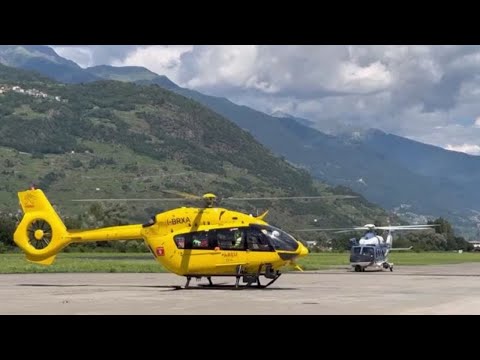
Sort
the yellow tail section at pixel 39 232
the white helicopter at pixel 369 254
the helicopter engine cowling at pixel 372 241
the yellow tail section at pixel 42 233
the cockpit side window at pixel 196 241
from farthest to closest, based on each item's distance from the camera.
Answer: the helicopter engine cowling at pixel 372 241
the white helicopter at pixel 369 254
the yellow tail section at pixel 39 232
the yellow tail section at pixel 42 233
the cockpit side window at pixel 196 241

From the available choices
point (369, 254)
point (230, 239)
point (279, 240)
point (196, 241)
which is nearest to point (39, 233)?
point (196, 241)

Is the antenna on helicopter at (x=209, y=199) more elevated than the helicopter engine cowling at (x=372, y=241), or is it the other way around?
the antenna on helicopter at (x=209, y=199)

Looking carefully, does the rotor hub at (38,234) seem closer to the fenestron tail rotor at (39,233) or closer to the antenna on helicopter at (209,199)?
the fenestron tail rotor at (39,233)

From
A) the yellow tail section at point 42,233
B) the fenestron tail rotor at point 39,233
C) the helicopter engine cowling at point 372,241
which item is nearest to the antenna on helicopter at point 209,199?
the yellow tail section at point 42,233

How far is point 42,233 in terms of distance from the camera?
2984cm

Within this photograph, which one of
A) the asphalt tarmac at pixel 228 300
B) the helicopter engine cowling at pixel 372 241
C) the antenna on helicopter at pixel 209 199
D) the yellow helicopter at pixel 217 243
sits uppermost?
the antenna on helicopter at pixel 209 199

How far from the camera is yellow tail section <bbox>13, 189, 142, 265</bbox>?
→ 29.3 meters

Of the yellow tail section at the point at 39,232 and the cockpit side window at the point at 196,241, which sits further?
the yellow tail section at the point at 39,232

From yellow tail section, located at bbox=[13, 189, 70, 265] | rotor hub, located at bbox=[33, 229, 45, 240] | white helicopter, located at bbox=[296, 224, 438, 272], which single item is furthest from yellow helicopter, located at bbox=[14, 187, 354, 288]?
white helicopter, located at bbox=[296, 224, 438, 272]

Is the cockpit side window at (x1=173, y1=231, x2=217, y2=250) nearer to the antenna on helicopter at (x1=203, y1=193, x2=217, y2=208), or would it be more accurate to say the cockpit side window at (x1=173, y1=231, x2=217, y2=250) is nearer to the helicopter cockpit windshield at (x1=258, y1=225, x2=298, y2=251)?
the antenna on helicopter at (x1=203, y1=193, x2=217, y2=208)

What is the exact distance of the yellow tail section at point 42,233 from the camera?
96.1ft

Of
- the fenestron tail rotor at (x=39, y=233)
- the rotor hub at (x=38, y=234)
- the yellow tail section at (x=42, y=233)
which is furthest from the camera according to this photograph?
the rotor hub at (x=38, y=234)
